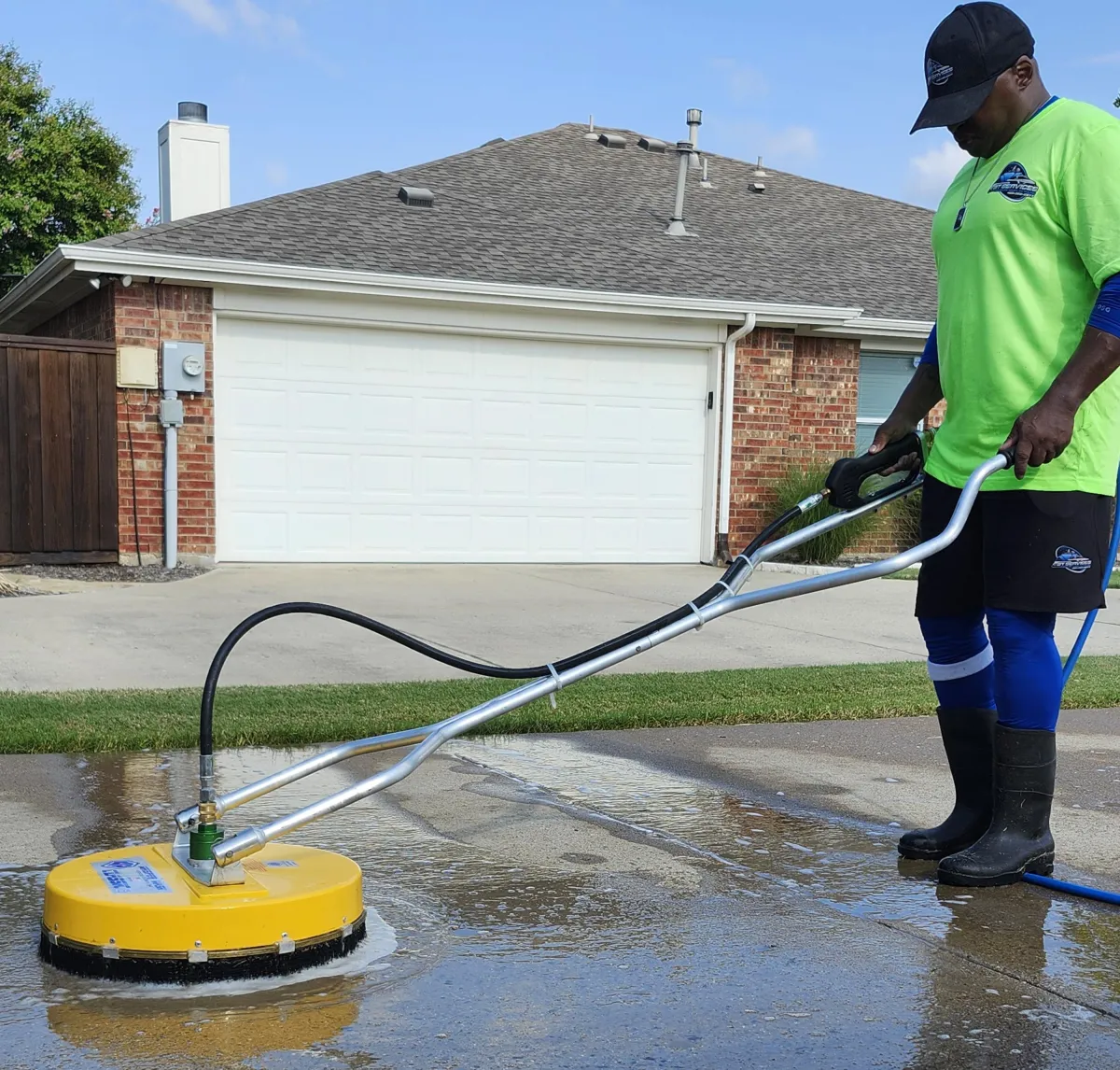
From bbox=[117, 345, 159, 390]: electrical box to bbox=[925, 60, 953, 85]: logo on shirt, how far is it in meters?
9.47

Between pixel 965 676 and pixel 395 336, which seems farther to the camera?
pixel 395 336

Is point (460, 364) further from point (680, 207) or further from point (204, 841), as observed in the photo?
point (204, 841)

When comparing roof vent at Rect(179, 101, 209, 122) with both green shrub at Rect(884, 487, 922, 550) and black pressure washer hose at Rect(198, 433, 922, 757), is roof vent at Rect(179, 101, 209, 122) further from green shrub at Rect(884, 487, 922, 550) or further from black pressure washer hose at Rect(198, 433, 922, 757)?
black pressure washer hose at Rect(198, 433, 922, 757)

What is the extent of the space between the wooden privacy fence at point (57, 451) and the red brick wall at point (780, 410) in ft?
19.9

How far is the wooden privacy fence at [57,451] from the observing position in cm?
1160

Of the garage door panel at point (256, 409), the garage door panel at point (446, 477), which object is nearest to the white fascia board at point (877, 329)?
the garage door panel at point (446, 477)

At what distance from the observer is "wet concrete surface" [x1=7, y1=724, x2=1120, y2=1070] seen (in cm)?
243

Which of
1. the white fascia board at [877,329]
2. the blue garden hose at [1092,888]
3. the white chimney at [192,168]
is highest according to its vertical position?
the white chimney at [192,168]

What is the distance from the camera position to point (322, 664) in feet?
23.5

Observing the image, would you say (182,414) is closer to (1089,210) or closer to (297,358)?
(297,358)

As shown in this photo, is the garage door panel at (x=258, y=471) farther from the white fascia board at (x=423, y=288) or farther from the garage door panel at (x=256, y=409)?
the white fascia board at (x=423, y=288)

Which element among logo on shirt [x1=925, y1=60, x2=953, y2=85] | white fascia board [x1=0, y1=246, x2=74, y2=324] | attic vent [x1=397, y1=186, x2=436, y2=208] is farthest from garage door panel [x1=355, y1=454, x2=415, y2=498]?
logo on shirt [x1=925, y1=60, x2=953, y2=85]

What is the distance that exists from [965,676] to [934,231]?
3.94 feet

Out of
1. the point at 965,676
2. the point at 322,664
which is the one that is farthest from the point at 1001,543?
the point at 322,664
